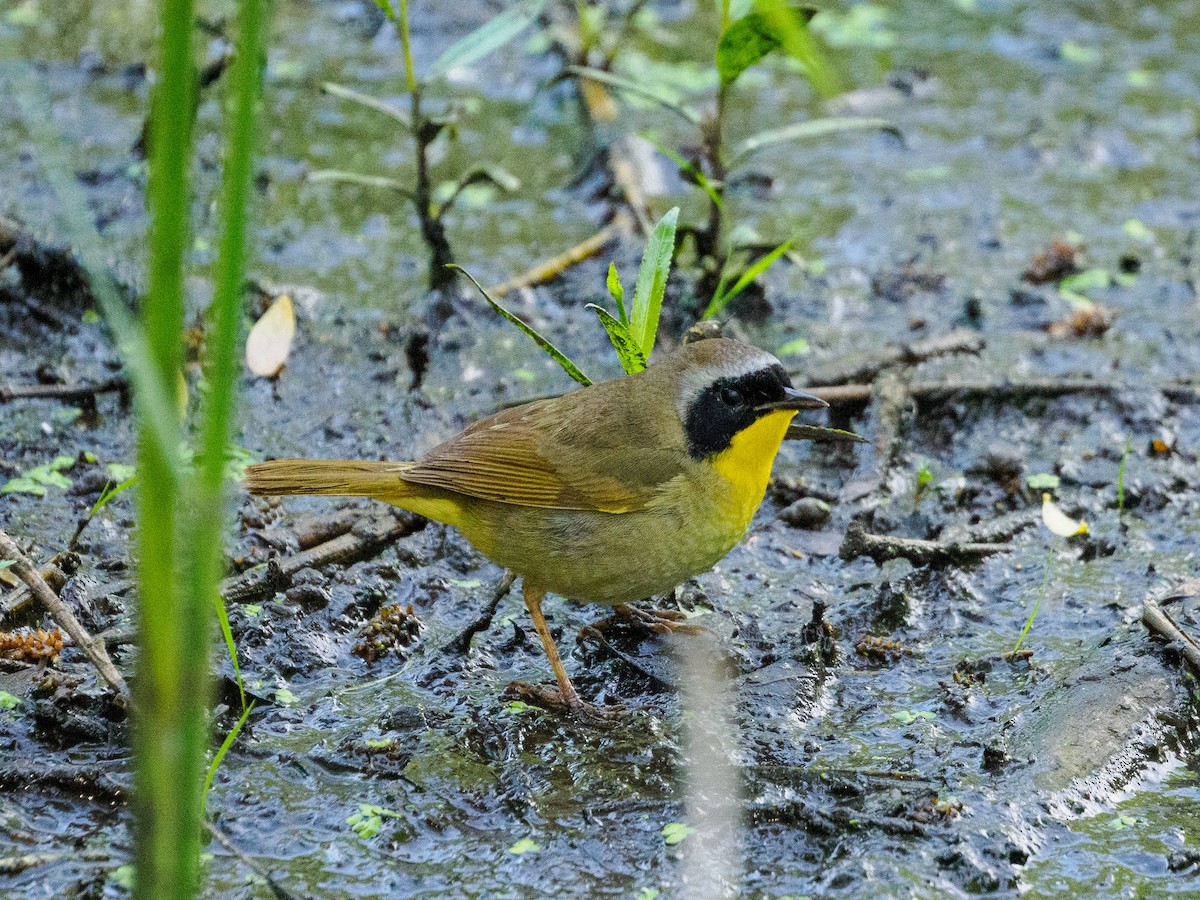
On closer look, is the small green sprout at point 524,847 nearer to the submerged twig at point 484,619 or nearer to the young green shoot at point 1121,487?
the submerged twig at point 484,619

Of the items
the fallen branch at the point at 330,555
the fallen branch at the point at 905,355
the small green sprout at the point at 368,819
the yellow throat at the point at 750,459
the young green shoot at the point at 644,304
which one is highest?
the young green shoot at the point at 644,304

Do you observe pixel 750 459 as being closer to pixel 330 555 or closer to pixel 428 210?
pixel 330 555

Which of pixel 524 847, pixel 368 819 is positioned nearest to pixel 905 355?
pixel 524 847

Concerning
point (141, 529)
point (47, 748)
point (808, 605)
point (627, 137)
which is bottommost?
point (808, 605)

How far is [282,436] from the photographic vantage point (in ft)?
17.5

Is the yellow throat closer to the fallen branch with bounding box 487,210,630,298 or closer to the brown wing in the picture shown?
the brown wing

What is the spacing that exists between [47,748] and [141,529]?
2.12 metres

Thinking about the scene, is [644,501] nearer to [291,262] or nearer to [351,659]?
[351,659]

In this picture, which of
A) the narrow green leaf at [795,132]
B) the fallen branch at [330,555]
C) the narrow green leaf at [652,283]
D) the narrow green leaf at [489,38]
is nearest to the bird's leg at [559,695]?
the fallen branch at [330,555]

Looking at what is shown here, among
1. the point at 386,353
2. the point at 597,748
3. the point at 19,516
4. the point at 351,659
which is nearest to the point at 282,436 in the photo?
the point at 386,353

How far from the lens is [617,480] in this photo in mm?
4121

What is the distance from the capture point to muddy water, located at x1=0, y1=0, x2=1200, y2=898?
3264mm

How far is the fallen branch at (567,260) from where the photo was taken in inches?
249

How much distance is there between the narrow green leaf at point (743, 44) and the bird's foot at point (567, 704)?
2.77m
